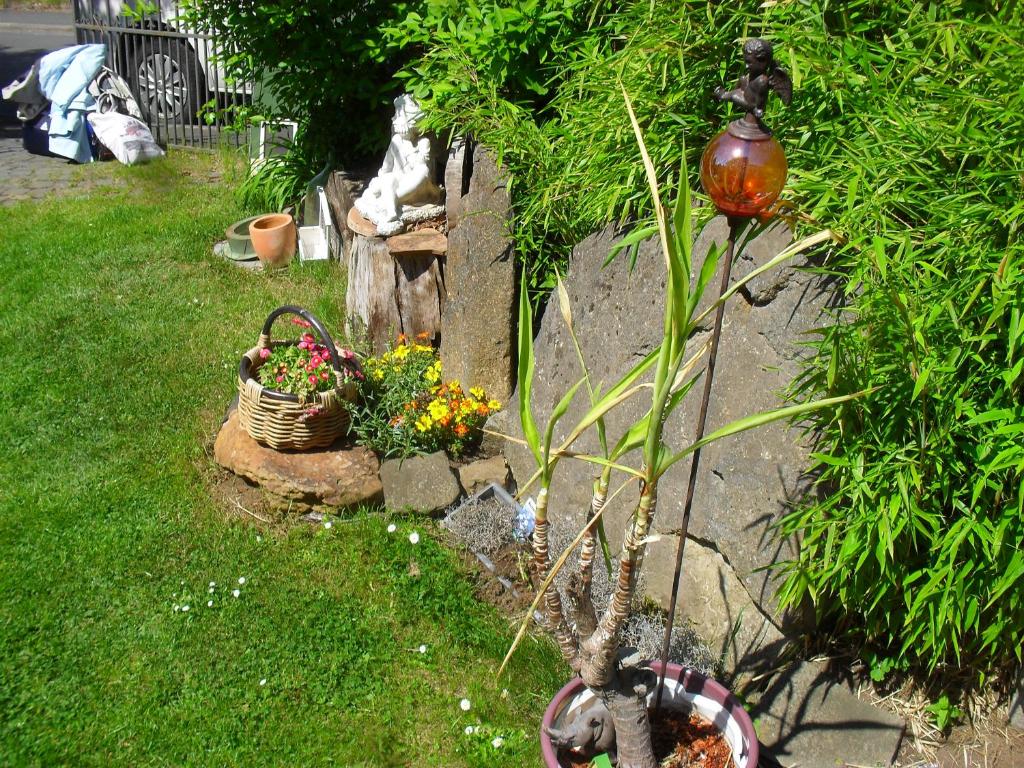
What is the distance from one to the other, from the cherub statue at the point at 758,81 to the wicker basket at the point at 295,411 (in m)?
2.29

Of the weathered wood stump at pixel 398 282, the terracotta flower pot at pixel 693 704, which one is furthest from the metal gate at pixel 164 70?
the terracotta flower pot at pixel 693 704

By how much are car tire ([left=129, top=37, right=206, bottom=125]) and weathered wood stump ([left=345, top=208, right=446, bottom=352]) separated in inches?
186

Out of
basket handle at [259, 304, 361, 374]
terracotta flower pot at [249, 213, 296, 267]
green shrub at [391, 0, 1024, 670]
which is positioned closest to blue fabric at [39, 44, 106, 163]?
terracotta flower pot at [249, 213, 296, 267]

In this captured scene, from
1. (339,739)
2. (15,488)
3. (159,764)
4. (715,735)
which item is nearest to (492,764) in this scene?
(339,739)

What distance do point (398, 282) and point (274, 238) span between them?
1637mm

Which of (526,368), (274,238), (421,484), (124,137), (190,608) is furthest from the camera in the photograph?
(124,137)

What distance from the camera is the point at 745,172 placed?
2148 millimetres

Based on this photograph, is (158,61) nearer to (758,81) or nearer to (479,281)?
(479,281)

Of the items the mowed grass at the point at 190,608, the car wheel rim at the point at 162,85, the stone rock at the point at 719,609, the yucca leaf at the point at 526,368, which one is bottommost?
the mowed grass at the point at 190,608

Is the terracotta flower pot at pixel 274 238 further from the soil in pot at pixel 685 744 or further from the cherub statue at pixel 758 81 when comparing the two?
the cherub statue at pixel 758 81

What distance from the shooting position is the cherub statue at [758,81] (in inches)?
84.3

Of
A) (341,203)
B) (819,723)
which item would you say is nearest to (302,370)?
(341,203)

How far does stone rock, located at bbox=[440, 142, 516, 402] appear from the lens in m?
4.27

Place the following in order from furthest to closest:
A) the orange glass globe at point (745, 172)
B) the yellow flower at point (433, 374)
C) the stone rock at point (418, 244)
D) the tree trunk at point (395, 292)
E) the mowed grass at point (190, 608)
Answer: the tree trunk at point (395, 292), the stone rock at point (418, 244), the yellow flower at point (433, 374), the mowed grass at point (190, 608), the orange glass globe at point (745, 172)
